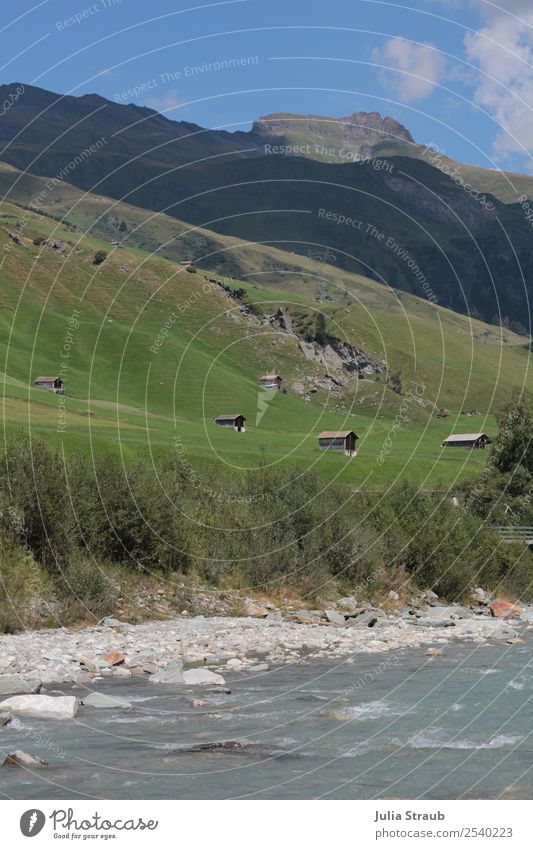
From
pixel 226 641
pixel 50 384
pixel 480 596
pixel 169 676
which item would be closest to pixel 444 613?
pixel 480 596

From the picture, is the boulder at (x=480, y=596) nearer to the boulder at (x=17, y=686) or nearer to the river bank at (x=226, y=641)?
the river bank at (x=226, y=641)

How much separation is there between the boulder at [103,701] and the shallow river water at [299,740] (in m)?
0.39

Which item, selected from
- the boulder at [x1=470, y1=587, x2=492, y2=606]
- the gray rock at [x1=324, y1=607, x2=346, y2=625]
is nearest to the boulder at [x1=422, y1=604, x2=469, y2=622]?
the boulder at [x1=470, y1=587, x2=492, y2=606]

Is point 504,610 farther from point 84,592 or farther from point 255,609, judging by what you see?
point 84,592

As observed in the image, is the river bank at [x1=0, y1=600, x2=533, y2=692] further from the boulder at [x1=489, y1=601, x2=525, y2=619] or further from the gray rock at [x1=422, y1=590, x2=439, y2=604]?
the gray rock at [x1=422, y1=590, x2=439, y2=604]

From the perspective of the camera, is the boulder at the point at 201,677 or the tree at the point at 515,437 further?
Answer: the tree at the point at 515,437

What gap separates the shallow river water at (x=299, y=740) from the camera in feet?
57.2

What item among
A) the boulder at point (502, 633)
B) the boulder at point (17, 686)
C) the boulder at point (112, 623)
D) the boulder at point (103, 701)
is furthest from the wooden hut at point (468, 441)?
the boulder at point (103, 701)

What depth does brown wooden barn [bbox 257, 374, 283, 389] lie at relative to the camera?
182 m

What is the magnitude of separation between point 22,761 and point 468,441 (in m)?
129

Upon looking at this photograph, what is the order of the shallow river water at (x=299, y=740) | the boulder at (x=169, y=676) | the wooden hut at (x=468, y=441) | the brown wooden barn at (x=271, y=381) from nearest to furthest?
the shallow river water at (x=299, y=740), the boulder at (x=169, y=676), the wooden hut at (x=468, y=441), the brown wooden barn at (x=271, y=381)

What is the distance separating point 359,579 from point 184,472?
12575mm
